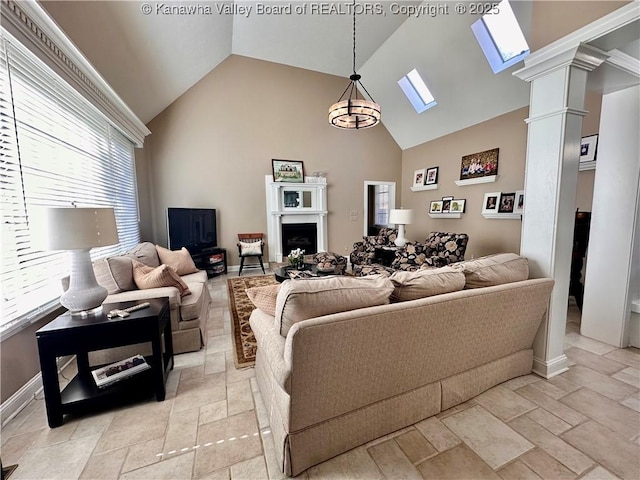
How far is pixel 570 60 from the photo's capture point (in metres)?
1.76

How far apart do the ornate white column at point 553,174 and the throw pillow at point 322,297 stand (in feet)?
4.67

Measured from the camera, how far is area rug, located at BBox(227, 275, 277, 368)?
7.73ft

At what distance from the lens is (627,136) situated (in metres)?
2.33

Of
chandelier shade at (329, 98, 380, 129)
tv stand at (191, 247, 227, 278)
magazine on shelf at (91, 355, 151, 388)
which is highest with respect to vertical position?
chandelier shade at (329, 98, 380, 129)

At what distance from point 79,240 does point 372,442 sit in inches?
81.1

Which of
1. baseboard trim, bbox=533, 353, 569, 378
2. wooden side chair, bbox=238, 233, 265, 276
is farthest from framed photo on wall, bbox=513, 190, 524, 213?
wooden side chair, bbox=238, 233, 265, 276

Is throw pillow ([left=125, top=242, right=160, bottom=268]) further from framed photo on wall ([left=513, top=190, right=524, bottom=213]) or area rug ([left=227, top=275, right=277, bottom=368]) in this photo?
framed photo on wall ([left=513, top=190, right=524, bottom=213])

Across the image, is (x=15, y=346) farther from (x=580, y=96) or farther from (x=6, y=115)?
(x=580, y=96)

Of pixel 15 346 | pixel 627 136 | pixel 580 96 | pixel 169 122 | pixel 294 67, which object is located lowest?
pixel 15 346

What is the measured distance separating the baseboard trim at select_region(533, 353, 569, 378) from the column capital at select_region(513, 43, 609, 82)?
2.10 meters

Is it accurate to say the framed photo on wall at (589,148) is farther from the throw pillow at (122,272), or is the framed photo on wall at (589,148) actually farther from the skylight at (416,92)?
the throw pillow at (122,272)

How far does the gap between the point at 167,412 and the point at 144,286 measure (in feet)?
3.73

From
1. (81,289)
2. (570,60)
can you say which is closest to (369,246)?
(570,60)

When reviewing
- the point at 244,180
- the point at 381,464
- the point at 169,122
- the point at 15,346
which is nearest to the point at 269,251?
the point at 244,180
